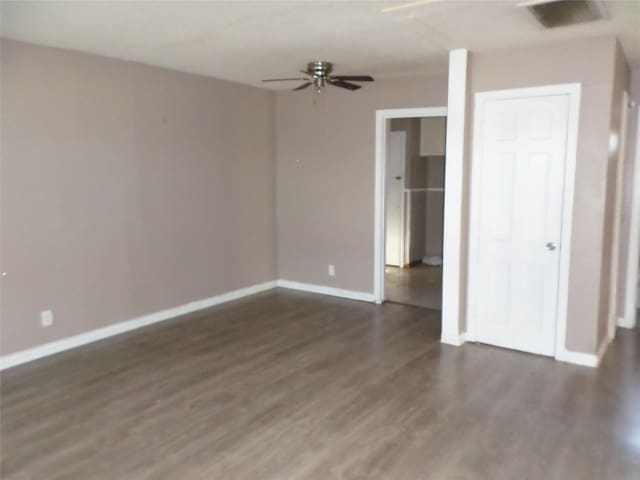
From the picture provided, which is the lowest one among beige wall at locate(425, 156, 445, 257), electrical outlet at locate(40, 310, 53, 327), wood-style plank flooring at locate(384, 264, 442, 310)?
wood-style plank flooring at locate(384, 264, 442, 310)

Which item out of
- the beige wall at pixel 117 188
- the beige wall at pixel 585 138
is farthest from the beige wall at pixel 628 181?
the beige wall at pixel 117 188

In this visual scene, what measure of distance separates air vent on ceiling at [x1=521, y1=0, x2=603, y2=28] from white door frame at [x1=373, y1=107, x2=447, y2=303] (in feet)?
7.13

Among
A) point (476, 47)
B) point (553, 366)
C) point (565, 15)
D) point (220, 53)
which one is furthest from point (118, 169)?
point (553, 366)

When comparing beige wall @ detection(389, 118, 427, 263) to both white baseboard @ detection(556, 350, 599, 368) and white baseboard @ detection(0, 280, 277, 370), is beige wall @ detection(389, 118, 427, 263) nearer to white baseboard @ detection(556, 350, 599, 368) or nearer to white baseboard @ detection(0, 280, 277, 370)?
white baseboard @ detection(0, 280, 277, 370)

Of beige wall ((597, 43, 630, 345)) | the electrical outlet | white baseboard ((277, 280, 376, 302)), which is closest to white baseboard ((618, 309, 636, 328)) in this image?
beige wall ((597, 43, 630, 345))

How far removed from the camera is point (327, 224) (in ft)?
20.3

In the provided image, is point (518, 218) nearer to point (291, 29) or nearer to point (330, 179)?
point (291, 29)

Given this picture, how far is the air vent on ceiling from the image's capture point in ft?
9.84

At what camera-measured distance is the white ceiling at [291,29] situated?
3.10m

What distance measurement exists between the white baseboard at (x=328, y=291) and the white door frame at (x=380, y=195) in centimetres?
13

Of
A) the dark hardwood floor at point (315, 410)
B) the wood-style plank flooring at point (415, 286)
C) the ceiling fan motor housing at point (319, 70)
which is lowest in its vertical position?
the dark hardwood floor at point (315, 410)

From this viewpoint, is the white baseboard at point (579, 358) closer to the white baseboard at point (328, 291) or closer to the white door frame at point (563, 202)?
the white door frame at point (563, 202)

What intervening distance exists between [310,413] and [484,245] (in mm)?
2122

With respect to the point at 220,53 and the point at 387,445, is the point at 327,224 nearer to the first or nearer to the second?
the point at 220,53
